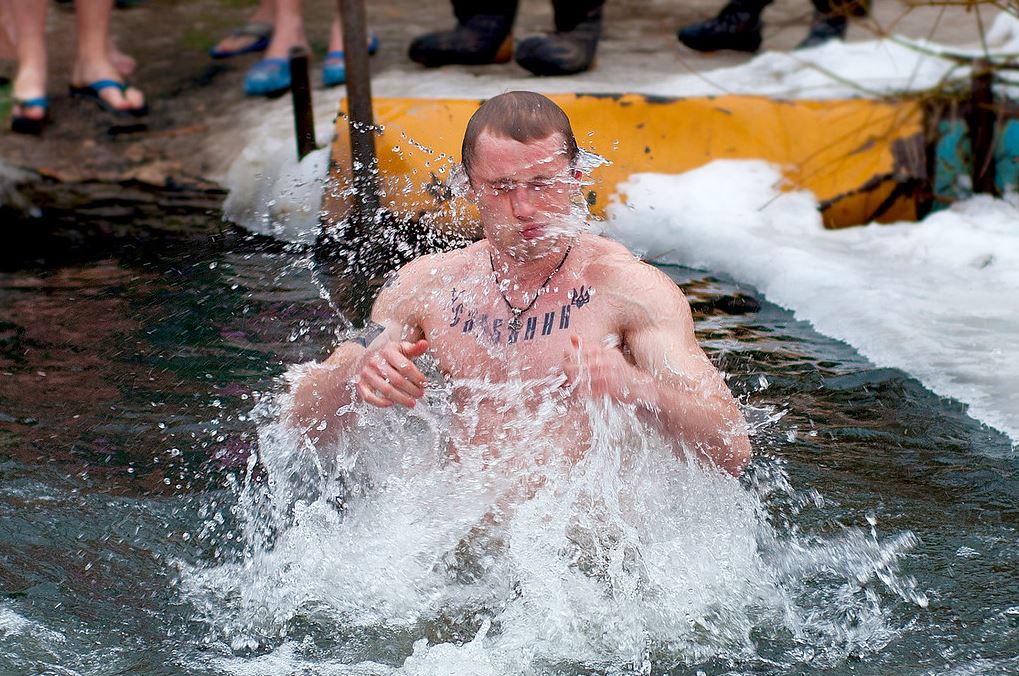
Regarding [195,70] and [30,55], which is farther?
[195,70]

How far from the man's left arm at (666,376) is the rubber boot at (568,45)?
10.1 feet

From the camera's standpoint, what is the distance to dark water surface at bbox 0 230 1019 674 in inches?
102

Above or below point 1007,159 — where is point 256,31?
above

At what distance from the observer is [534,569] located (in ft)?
8.95

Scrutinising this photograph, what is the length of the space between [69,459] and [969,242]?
3.21 m

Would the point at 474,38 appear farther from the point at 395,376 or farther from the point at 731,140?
→ the point at 395,376

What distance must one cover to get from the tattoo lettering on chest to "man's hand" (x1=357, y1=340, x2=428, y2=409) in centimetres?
33

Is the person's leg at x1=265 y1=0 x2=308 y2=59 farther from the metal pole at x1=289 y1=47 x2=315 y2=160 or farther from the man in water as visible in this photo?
the man in water

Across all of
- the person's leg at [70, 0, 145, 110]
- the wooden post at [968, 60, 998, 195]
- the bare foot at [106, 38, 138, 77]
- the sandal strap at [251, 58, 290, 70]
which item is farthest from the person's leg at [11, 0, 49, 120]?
the wooden post at [968, 60, 998, 195]

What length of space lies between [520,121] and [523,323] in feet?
1.49

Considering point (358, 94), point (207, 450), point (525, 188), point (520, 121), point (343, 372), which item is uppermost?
point (520, 121)

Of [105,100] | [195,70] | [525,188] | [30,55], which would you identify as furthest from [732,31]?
[525,188]

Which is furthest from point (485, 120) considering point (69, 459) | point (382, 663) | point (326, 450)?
point (69, 459)

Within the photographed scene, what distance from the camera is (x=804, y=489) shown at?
125 inches
